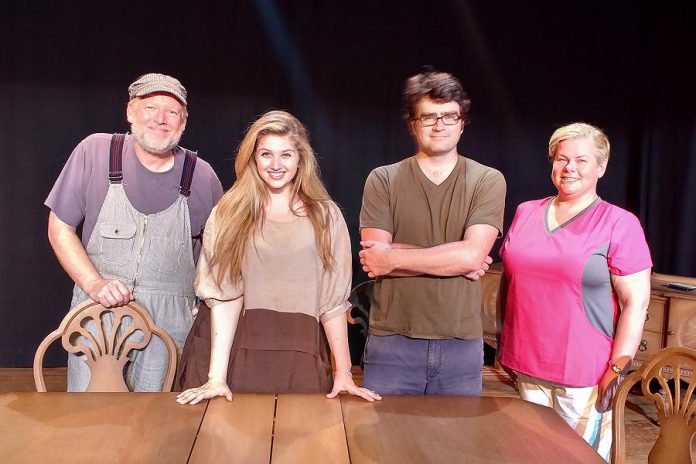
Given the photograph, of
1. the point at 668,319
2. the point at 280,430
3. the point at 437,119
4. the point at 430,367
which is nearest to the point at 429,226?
the point at 437,119

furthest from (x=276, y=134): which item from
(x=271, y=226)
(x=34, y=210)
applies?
(x=34, y=210)

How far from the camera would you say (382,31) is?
4.44 m

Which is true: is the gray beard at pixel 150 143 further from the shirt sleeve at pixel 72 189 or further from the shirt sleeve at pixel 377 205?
the shirt sleeve at pixel 377 205

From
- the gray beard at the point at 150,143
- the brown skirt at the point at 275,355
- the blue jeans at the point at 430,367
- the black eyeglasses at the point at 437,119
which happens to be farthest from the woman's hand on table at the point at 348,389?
the gray beard at the point at 150,143

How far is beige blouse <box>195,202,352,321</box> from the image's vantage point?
201cm

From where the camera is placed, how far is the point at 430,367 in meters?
2.15

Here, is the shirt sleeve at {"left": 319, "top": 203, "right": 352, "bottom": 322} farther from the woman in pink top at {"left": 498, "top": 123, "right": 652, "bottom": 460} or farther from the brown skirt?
the woman in pink top at {"left": 498, "top": 123, "right": 652, "bottom": 460}

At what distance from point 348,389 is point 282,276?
40 cm

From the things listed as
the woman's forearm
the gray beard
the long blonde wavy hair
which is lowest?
the woman's forearm

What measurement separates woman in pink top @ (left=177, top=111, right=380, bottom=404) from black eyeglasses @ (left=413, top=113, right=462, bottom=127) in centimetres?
40

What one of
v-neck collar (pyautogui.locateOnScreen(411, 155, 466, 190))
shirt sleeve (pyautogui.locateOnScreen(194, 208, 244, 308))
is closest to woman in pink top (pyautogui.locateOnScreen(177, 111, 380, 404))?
shirt sleeve (pyautogui.locateOnScreen(194, 208, 244, 308))

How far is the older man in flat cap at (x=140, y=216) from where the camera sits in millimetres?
2457

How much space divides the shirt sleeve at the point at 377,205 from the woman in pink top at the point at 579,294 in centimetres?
46

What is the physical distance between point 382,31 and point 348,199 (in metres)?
1.16
